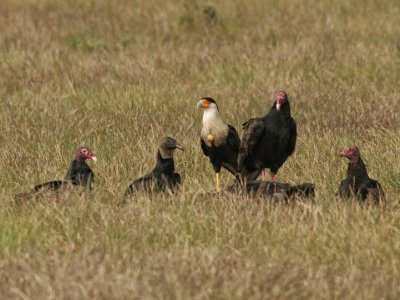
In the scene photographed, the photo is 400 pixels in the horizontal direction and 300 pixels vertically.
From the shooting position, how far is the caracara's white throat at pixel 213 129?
890cm

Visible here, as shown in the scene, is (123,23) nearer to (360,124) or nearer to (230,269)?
(360,124)

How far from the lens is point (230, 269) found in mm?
5773

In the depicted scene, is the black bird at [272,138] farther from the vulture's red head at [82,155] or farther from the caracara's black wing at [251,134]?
the vulture's red head at [82,155]

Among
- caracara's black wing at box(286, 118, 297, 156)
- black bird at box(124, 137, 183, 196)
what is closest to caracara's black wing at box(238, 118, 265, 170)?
caracara's black wing at box(286, 118, 297, 156)

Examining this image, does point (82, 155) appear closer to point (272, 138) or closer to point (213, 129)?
point (213, 129)

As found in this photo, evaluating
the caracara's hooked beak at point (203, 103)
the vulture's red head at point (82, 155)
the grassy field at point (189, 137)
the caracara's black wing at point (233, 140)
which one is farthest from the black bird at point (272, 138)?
the vulture's red head at point (82, 155)

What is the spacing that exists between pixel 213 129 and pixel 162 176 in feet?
3.89

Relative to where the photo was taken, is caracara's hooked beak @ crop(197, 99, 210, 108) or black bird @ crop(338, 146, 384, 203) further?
caracara's hooked beak @ crop(197, 99, 210, 108)

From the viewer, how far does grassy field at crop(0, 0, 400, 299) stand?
579 centimetres

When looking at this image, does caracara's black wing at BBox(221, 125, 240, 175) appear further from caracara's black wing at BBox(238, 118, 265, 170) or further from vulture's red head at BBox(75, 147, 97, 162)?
vulture's red head at BBox(75, 147, 97, 162)

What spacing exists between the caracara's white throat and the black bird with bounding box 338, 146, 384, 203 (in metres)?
1.50

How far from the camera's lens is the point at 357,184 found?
7.52m

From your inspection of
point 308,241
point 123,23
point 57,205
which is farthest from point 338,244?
point 123,23

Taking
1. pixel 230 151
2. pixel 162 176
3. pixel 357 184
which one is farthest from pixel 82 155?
pixel 357 184
